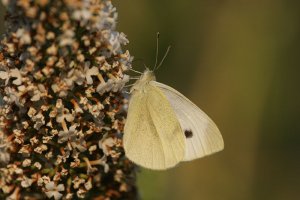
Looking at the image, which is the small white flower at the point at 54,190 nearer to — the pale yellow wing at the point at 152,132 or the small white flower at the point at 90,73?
the pale yellow wing at the point at 152,132

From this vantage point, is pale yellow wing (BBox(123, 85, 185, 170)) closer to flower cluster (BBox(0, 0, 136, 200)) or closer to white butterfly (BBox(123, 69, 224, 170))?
white butterfly (BBox(123, 69, 224, 170))

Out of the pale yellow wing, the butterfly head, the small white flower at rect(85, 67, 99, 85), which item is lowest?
the pale yellow wing

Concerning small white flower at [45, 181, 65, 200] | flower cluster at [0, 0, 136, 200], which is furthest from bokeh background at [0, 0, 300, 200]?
small white flower at [45, 181, 65, 200]

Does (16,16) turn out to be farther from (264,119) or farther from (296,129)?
(296,129)

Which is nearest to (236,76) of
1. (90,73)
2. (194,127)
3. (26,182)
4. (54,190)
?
(194,127)

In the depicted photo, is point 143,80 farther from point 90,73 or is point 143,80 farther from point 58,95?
point 58,95

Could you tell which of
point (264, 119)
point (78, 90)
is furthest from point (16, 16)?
point (264, 119)

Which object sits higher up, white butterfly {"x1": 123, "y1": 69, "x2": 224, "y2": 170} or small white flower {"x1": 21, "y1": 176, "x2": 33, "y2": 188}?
white butterfly {"x1": 123, "y1": 69, "x2": 224, "y2": 170}
